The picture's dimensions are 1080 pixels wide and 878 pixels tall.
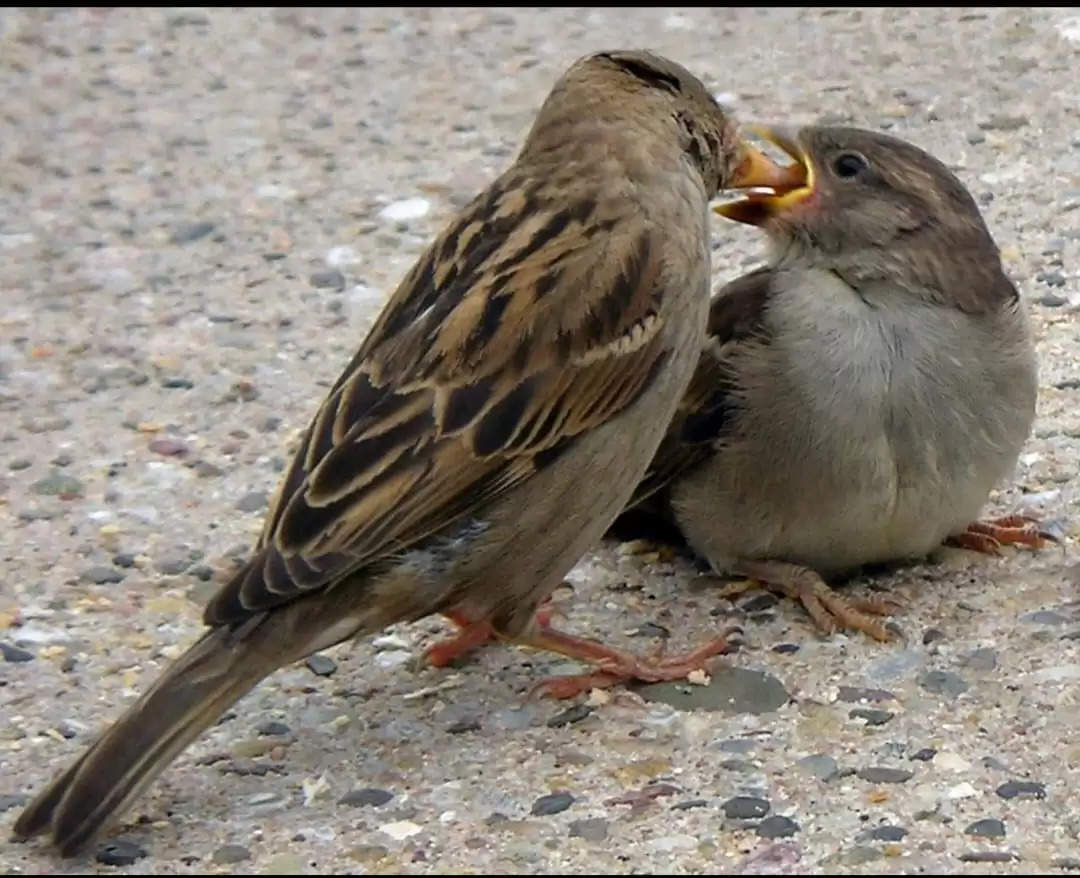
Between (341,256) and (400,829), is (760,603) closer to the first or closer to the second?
(400,829)

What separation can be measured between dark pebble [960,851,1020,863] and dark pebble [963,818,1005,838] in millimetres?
54

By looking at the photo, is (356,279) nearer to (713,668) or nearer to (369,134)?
(369,134)

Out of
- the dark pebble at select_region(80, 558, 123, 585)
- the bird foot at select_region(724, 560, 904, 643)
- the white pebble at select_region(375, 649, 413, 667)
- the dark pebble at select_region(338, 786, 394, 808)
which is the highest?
the bird foot at select_region(724, 560, 904, 643)

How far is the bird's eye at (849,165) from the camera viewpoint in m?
4.39

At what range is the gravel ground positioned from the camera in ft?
12.2

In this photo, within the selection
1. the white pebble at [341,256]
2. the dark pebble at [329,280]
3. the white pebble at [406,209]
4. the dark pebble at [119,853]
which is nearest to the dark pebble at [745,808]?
the dark pebble at [119,853]

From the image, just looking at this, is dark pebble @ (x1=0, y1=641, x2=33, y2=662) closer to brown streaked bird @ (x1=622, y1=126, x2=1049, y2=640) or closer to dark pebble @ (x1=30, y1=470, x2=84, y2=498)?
dark pebble @ (x1=30, y1=470, x2=84, y2=498)

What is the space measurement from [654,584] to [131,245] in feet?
7.94

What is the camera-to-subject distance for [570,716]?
161 inches

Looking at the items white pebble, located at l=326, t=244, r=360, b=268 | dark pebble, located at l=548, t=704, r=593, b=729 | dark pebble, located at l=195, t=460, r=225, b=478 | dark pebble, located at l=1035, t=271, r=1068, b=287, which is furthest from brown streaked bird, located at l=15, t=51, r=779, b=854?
white pebble, located at l=326, t=244, r=360, b=268

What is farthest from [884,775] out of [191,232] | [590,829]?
[191,232]

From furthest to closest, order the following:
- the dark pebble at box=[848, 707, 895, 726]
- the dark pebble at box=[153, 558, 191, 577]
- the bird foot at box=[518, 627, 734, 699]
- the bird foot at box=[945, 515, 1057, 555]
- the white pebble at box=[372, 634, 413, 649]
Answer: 1. the dark pebble at box=[153, 558, 191, 577]
2. the bird foot at box=[945, 515, 1057, 555]
3. the white pebble at box=[372, 634, 413, 649]
4. the bird foot at box=[518, 627, 734, 699]
5. the dark pebble at box=[848, 707, 895, 726]

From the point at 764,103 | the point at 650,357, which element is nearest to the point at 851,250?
the point at 650,357

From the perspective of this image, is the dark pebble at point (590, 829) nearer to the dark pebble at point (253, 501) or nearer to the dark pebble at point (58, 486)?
the dark pebble at point (253, 501)
